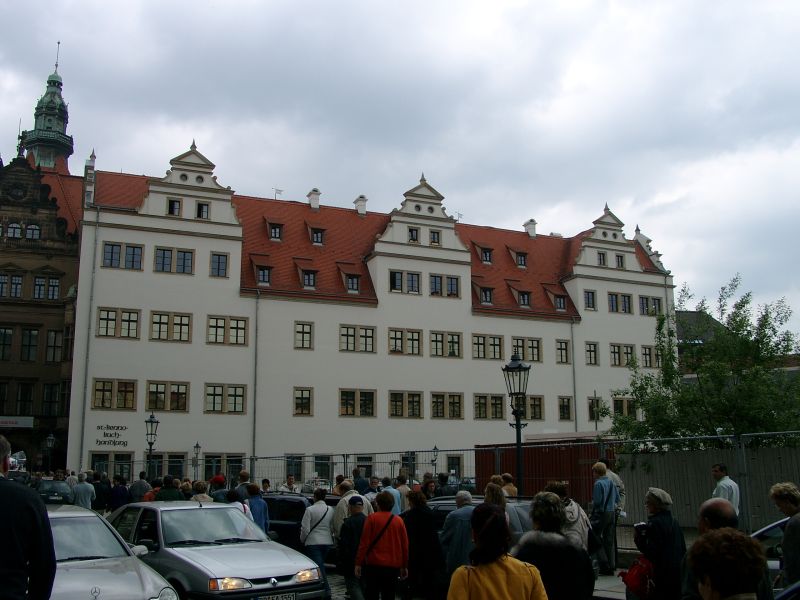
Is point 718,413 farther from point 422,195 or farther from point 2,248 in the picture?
point 2,248

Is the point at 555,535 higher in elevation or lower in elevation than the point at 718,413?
lower

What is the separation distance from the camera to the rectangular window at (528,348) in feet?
155

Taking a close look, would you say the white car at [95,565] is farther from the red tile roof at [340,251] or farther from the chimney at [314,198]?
the chimney at [314,198]

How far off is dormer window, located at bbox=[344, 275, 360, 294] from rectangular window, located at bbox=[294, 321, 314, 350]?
3075mm

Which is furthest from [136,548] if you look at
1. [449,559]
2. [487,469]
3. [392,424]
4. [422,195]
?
[422,195]

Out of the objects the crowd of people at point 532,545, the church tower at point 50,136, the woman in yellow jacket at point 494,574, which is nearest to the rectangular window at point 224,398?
the crowd of people at point 532,545

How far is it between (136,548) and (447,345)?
119ft

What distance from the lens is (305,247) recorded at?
4538 centimetres

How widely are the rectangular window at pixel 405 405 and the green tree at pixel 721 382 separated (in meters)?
19.1

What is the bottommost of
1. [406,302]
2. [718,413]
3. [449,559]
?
[449,559]

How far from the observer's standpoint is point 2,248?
44781 mm

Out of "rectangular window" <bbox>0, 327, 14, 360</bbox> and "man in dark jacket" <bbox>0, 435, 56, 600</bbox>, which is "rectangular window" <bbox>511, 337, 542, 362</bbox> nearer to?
"rectangular window" <bbox>0, 327, 14, 360</bbox>

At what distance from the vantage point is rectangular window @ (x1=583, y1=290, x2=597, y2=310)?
5012cm

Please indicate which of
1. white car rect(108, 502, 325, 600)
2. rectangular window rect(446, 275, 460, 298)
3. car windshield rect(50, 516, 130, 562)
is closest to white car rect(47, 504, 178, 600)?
car windshield rect(50, 516, 130, 562)
